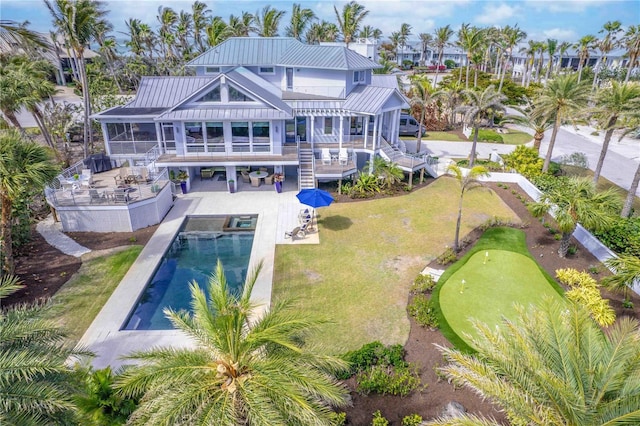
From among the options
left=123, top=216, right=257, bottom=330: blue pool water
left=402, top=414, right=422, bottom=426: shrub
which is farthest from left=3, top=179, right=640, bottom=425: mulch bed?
left=123, top=216, right=257, bottom=330: blue pool water

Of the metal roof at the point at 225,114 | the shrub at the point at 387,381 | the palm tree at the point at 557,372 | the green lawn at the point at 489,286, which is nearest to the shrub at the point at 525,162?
the green lawn at the point at 489,286

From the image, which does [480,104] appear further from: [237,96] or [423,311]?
[423,311]

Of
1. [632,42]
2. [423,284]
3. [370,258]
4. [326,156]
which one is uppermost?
[632,42]

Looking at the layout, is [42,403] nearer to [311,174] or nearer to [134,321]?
[134,321]

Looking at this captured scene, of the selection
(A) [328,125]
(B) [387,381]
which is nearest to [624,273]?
(B) [387,381]

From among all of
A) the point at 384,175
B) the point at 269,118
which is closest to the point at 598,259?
the point at 384,175

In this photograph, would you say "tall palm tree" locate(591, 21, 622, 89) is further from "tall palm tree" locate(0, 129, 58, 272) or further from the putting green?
"tall palm tree" locate(0, 129, 58, 272)
